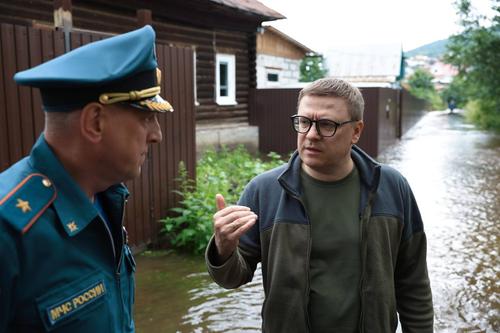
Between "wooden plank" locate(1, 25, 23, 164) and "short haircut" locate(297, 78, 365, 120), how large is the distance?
291cm

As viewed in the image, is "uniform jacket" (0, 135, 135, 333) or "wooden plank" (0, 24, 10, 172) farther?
"wooden plank" (0, 24, 10, 172)

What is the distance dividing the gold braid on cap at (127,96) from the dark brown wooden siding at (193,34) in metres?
4.32

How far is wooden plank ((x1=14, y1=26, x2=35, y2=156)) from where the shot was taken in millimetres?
4258

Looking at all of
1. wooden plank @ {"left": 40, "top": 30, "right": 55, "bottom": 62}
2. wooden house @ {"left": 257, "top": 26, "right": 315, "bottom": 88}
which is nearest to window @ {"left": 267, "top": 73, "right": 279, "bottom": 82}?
wooden house @ {"left": 257, "top": 26, "right": 315, "bottom": 88}

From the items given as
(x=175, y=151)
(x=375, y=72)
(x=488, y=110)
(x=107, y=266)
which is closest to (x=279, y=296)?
(x=107, y=266)

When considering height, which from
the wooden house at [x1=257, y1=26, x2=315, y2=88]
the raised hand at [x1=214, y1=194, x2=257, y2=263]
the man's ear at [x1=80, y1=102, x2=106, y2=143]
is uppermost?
the wooden house at [x1=257, y1=26, x2=315, y2=88]

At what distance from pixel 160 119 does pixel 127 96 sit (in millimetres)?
4347

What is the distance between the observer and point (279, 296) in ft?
7.09

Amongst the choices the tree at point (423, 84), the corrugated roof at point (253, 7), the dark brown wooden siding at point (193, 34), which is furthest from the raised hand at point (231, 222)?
the tree at point (423, 84)

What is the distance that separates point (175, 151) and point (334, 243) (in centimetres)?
408

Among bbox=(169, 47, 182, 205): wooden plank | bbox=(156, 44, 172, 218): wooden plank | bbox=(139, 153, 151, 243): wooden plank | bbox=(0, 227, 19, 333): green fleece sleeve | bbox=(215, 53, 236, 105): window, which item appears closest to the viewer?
bbox=(0, 227, 19, 333): green fleece sleeve

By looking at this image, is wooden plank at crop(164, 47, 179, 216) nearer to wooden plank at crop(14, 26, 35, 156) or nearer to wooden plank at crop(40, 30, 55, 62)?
wooden plank at crop(40, 30, 55, 62)

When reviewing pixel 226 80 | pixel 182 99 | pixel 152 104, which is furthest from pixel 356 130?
pixel 226 80

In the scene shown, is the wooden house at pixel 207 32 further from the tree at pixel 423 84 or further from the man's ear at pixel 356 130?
the tree at pixel 423 84
